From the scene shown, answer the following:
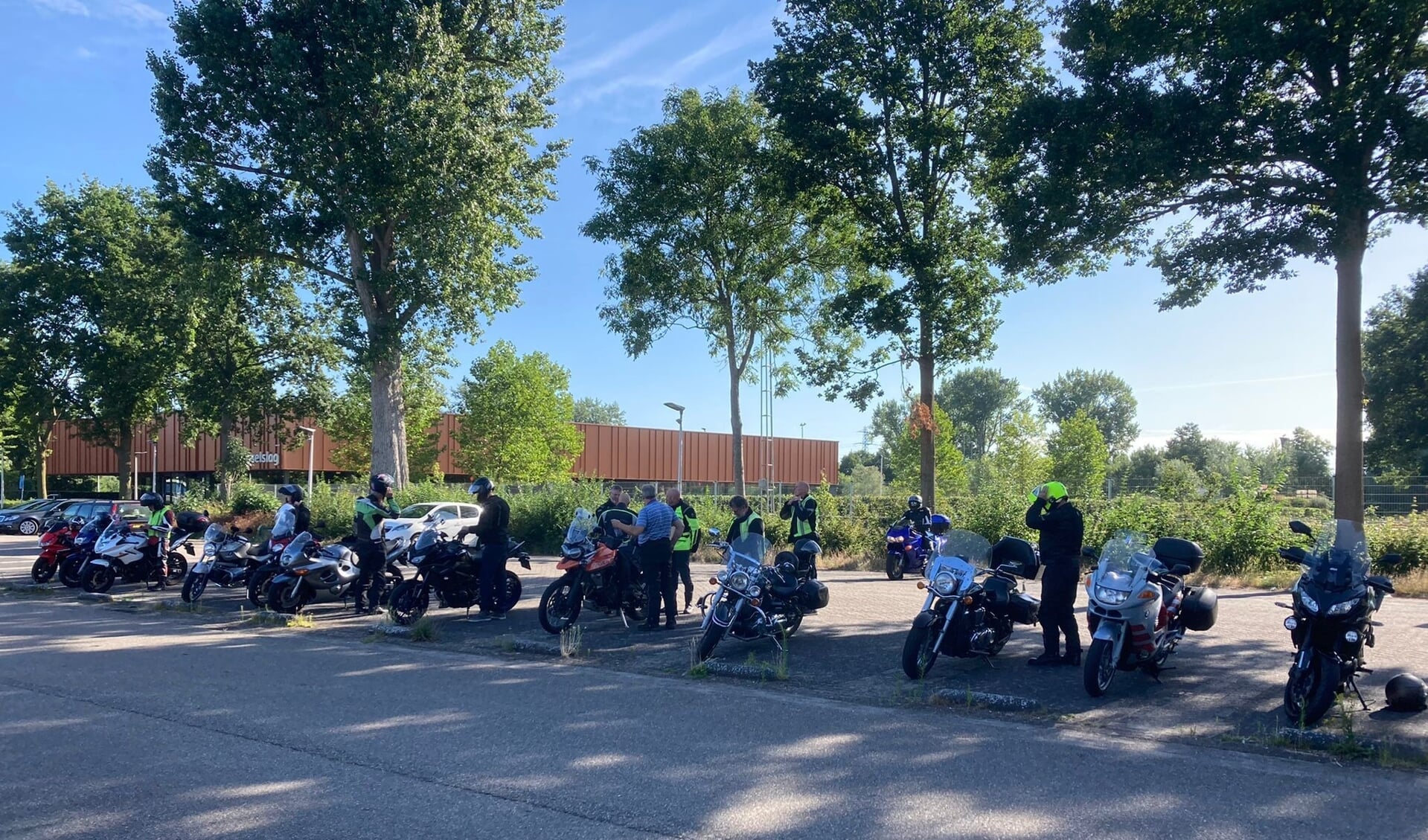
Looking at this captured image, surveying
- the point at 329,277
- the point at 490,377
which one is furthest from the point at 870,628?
the point at 490,377

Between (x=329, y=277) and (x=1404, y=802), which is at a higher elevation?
(x=329, y=277)

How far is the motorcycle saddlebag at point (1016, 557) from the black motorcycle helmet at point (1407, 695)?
2.86 meters

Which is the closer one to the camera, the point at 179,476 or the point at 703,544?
the point at 703,544

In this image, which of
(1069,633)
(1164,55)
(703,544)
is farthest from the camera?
(703,544)

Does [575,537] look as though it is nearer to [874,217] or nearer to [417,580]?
[417,580]

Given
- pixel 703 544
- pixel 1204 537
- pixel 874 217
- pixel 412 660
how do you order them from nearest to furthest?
pixel 412 660
pixel 1204 537
pixel 874 217
pixel 703 544

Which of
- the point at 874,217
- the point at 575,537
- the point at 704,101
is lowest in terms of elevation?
the point at 575,537

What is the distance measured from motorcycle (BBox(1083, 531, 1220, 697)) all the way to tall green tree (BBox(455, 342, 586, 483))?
49.4 m

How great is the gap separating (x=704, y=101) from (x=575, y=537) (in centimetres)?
1855

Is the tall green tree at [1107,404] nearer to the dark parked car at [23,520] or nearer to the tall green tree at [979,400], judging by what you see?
the tall green tree at [979,400]

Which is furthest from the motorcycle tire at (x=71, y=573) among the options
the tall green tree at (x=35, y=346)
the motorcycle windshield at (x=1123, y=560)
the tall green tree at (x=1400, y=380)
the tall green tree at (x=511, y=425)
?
the tall green tree at (x=1400, y=380)

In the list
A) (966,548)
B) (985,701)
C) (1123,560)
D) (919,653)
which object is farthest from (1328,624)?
(919,653)

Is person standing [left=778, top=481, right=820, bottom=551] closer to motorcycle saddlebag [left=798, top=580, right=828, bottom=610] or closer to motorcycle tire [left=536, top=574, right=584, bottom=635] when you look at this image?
motorcycle saddlebag [left=798, top=580, right=828, bottom=610]

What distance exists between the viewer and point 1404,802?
5.46 m
